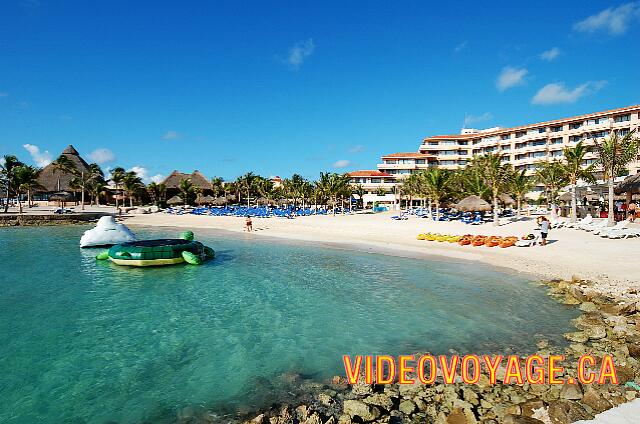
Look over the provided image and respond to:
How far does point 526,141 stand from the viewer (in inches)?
2534

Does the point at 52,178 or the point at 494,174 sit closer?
the point at 494,174

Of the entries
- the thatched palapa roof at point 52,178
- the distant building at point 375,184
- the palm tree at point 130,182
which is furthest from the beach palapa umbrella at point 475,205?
the thatched palapa roof at point 52,178

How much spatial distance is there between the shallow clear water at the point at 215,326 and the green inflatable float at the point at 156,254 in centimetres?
52

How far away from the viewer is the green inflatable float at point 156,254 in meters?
18.4

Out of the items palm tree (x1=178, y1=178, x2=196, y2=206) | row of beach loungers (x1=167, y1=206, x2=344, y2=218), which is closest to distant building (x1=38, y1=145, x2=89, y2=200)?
palm tree (x1=178, y1=178, x2=196, y2=206)

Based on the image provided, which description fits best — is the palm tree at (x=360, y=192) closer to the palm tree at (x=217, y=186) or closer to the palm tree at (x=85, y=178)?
the palm tree at (x=217, y=186)

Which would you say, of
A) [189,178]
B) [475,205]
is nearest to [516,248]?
[475,205]

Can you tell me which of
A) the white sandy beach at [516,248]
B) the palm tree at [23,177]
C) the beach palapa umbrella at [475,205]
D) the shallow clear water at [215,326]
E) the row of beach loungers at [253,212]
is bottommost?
Answer: the shallow clear water at [215,326]

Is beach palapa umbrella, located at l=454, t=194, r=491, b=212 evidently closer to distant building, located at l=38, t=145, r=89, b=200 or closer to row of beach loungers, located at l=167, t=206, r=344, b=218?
row of beach loungers, located at l=167, t=206, r=344, b=218

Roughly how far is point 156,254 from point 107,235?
27.5ft

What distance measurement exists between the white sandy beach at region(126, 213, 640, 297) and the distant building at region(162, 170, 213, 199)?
3715 centimetres

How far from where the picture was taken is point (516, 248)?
836 inches

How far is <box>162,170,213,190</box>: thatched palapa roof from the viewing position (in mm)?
75188

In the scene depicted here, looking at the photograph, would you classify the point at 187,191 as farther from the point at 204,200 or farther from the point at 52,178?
the point at 52,178
